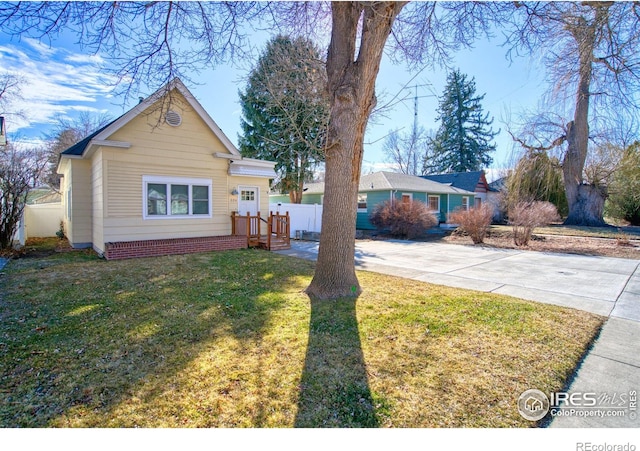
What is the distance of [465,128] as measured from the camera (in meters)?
35.8

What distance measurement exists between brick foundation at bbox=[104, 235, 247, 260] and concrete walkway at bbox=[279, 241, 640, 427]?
206cm

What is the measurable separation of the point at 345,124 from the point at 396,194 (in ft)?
48.0

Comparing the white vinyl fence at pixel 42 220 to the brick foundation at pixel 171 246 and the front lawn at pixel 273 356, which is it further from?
the front lawn at pixel 273 356

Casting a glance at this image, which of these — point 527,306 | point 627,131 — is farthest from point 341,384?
point 627,131

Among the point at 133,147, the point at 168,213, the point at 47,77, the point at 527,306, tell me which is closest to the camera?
the point at 527,306

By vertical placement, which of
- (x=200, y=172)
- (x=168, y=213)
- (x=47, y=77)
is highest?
(x=47, y=77)

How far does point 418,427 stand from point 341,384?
72 cm

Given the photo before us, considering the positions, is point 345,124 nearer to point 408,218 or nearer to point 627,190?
point 408,218

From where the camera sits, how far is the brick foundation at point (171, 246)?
349 inches

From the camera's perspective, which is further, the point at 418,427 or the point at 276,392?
the point at 276,392

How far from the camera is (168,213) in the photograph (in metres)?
10.2

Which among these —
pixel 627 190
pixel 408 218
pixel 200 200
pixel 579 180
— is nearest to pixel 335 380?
pixel 200 200

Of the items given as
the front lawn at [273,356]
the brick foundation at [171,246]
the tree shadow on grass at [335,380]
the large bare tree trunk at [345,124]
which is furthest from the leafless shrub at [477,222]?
the tree shadow on grass at [335,380]
